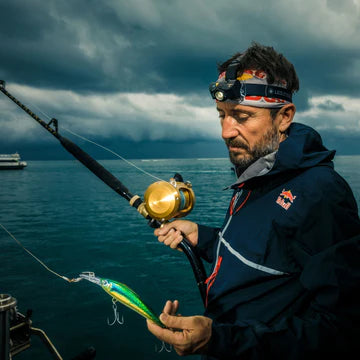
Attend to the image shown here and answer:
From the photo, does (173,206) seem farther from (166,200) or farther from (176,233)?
(176,233)

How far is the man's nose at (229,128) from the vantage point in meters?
2.25

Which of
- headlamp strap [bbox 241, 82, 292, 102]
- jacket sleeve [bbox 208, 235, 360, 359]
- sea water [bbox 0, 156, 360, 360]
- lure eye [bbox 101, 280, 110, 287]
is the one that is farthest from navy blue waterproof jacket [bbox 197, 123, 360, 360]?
sea water [bbox 0, 156, 360, 360]

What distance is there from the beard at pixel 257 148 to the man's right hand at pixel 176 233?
0.99 m

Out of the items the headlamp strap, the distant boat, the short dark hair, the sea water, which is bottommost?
the sea water

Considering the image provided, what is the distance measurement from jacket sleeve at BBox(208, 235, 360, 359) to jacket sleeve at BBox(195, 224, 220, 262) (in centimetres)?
137

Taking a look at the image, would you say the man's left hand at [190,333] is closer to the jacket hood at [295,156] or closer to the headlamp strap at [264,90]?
the jacket hood at [295,156]

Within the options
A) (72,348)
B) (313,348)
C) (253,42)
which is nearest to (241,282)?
(313,348)

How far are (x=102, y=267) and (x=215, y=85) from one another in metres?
12.4

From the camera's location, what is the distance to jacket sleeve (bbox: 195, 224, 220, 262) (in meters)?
2.99

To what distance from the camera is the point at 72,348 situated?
293 inches

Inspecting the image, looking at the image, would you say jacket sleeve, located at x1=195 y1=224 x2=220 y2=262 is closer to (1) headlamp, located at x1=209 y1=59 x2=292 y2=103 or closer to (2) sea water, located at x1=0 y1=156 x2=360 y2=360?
(1) headlamp, located at x1=209 y1=59 x2=292 y2=103

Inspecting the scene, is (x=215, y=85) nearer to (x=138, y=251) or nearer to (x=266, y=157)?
(x=266, y=157)

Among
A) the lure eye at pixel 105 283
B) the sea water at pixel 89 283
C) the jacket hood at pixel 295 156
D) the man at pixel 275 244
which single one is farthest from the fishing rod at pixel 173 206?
the sea water at pixel 89 283

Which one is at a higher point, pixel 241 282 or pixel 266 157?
pixel 266 157
